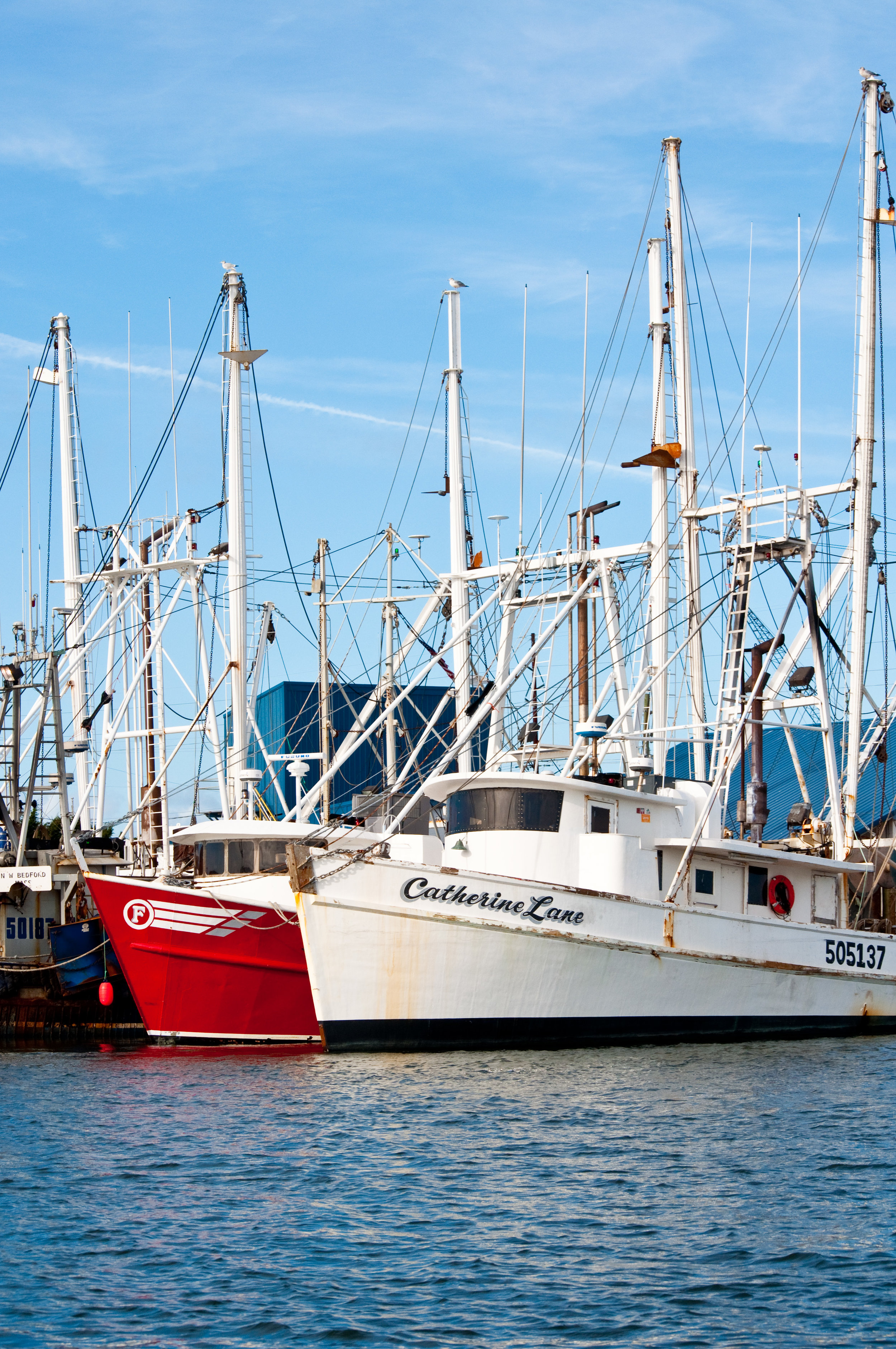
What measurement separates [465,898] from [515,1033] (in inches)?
104

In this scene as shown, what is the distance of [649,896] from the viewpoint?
28.4m

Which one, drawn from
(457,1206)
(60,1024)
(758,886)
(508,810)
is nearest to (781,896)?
(758,886)

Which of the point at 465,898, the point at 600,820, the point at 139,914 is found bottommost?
the point at 139,914

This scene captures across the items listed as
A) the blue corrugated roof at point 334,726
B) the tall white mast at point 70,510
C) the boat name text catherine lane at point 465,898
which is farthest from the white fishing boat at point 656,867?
the blue corrugated roof at point 334,726

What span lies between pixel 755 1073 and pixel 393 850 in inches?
287

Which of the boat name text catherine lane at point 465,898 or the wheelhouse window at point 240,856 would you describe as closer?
the boat name text catherine lane at point 465,898

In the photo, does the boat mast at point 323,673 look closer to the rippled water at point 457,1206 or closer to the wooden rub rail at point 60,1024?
the wooden rub rail at point 60,1024

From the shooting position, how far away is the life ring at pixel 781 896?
30.2 metres

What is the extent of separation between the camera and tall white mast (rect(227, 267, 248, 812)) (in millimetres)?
37844

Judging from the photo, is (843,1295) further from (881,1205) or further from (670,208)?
(670,208)

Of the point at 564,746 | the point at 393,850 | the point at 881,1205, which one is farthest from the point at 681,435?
the point at 881,1205

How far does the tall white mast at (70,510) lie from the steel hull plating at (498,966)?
22409 mm

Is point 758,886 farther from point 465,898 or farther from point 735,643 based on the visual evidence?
point 465,898

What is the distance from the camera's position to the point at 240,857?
32.3 m
